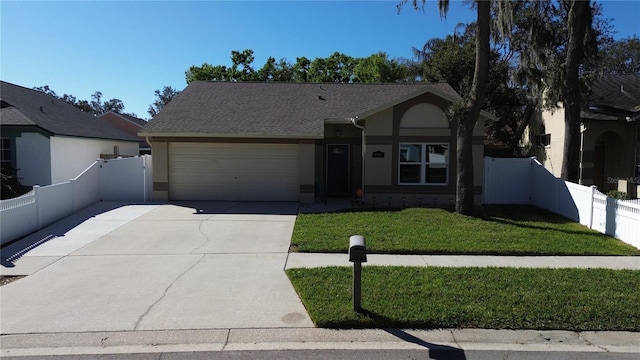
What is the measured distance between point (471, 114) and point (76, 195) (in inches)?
483

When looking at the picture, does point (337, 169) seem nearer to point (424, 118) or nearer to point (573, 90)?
point (424, 118)

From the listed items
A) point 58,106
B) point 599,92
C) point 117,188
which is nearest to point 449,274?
point 117,188

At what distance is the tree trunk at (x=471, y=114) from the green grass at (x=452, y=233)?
25.3 inches

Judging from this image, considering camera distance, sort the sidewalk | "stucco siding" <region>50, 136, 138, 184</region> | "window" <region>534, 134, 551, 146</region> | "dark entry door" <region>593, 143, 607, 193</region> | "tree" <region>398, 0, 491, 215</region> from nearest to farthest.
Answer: the sidewalk < "tree" <region>398, 0, 491, 215</region> < "stucco siding" <region>50, 136, 138, 184</region> < "dark entry door" <region>593, 143, 607, 193</region> < "window" <region>534, 134, 551, 146</region>

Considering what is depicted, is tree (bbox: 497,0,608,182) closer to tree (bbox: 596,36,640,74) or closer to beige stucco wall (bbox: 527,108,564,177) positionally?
beige stucco wall (bbox: 527,108,564,177)

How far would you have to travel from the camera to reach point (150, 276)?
7062 millimetres

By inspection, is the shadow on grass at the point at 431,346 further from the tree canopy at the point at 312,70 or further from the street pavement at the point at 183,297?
the tree canopy at the point at 312,70

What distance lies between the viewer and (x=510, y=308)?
5445mm

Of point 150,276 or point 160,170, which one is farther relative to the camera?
point 160,170

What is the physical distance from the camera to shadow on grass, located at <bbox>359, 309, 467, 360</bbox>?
443 centimetres

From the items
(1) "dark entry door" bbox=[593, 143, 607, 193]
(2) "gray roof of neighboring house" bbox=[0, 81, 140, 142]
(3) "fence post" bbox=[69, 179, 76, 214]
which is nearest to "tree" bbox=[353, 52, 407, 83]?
(1) "dark entry door" bbox=[593, 143, 607, 193]

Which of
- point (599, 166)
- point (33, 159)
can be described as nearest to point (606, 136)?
point (599, 166)

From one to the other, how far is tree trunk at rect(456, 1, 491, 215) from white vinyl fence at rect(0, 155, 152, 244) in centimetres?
1096

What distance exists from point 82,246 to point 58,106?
16.3 metres
